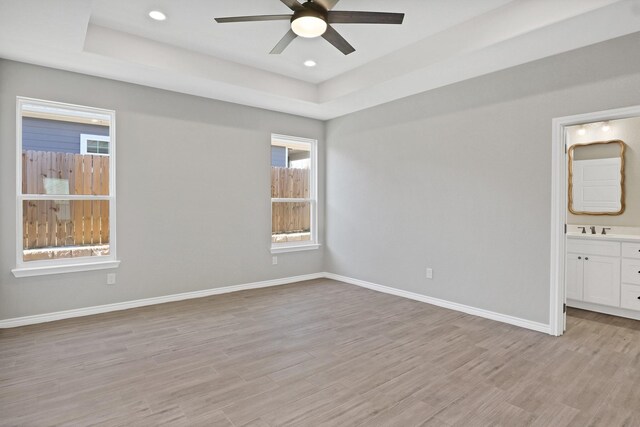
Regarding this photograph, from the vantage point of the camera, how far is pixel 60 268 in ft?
12.4

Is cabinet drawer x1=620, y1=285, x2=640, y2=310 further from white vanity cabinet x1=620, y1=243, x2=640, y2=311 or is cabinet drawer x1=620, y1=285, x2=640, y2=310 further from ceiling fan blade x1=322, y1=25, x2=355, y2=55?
ceiling fan blade x1=322, y1=25, x2=355, y2=55

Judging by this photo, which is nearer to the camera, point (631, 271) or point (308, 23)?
point (308, 23)

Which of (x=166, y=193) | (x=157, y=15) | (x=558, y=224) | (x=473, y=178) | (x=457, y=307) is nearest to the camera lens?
(x=157, y=15)

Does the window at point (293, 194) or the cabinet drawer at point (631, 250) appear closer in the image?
the cabinet drawer at point (631, 250)

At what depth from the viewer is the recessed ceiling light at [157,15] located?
10.4 feet

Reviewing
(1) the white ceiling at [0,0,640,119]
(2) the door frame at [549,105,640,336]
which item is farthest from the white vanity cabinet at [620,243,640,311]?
(1) the white ceiling at [0,0,640,119]

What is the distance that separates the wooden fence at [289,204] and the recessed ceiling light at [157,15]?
265 centimetres

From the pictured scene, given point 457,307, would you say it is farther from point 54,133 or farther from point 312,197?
point 54,133

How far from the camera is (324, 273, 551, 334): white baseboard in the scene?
139 inches

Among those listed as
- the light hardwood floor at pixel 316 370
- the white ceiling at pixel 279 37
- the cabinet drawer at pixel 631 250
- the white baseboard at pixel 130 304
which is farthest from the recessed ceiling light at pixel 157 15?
the cabinet drawer at pixel 631 250

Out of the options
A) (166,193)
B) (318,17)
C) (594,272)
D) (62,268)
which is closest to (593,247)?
(594,272)

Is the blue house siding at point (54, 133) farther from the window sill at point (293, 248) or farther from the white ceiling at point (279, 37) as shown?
the window sill at point (293, 248)

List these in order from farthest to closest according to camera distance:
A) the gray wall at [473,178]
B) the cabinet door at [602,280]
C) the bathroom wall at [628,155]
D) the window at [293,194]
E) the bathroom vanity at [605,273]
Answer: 1. the window at [293,194]
2. the bathroom wall at [628,155]
3. the cabinet door at [602,280]
4. the bathroom vanity at [605,273]
5. the gray wall at [473,178]

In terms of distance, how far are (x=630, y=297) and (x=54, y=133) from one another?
656 centimetres
